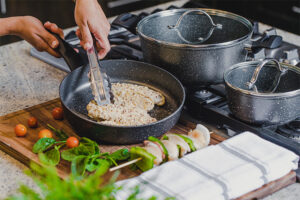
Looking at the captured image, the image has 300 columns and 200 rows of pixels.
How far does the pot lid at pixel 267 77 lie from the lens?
1277mm

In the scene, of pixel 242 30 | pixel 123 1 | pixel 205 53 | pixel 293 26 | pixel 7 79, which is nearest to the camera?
pixel 205 53

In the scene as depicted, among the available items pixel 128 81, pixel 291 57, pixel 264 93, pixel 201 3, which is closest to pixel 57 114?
pixel 128 81

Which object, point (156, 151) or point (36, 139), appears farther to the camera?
point (36, 139)

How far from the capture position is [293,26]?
324 cm

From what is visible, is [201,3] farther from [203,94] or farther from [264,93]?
[264,93]

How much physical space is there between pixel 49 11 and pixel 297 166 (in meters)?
3.17

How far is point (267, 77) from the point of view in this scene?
1.32 metres

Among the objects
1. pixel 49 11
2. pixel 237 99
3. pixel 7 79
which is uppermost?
pixel 237 99

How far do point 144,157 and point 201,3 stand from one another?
2346 mm

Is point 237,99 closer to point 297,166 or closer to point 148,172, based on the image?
point 297,166

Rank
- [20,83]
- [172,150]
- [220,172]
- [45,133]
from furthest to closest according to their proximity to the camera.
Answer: [20,83] < [45,133] < [172,150] < [220,172]

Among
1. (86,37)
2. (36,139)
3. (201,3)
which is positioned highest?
(86,37)

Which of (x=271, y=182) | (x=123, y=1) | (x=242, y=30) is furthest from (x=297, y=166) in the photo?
(x=123, y=1)

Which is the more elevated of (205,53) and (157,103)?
(205,53)
